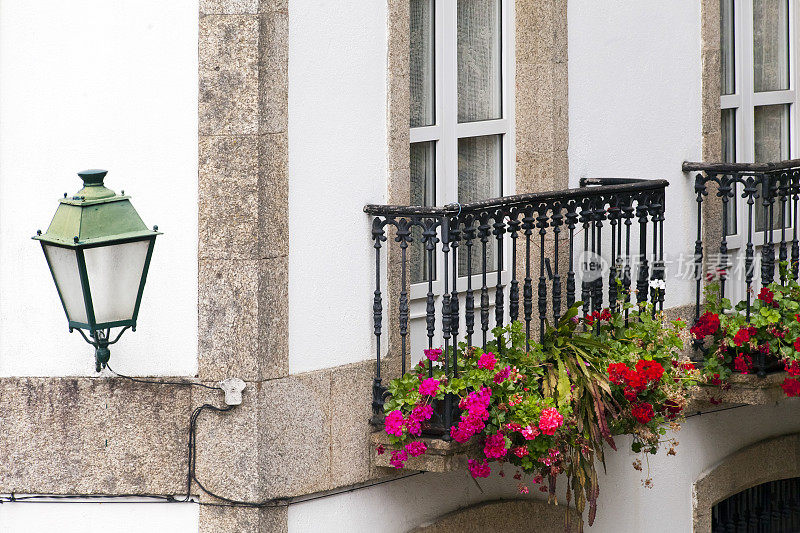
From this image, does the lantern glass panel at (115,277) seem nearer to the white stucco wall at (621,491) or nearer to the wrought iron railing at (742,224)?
the white stucco wall at (621,491)

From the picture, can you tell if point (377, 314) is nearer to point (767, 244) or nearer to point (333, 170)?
point (333, 170)

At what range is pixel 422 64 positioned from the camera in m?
7.12

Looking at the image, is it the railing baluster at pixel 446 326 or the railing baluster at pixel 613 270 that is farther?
the railing baluster at pixel 613 270

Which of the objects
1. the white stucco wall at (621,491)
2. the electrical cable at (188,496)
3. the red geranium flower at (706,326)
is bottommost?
the white stucco wall at (621,491)

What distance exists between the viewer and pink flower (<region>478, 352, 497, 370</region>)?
6.44 metres

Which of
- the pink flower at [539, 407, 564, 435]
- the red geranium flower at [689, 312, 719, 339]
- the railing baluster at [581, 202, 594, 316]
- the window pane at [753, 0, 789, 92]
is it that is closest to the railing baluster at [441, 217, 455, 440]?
the pink flower at [539, 407, 564, 435]

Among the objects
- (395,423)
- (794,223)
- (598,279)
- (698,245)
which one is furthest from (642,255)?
Result: (395,423)

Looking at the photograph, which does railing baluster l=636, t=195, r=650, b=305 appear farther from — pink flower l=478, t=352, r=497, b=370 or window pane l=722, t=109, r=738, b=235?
window pane l=722, t=109, r=738, b=235

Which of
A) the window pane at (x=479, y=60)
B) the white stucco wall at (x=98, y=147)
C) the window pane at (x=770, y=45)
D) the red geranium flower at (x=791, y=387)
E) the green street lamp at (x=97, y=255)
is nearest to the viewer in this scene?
the green street lamp at (x=97, y=255)

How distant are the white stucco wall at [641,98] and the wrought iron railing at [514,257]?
0.84 ft

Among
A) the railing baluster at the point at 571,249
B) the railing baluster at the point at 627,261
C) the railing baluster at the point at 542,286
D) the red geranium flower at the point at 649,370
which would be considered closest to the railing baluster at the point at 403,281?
the railing baluster at the point at 542,286

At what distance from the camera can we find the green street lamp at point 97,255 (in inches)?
217

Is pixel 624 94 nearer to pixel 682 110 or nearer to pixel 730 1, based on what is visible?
pixel 682 110

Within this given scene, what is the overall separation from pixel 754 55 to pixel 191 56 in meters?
4.78
